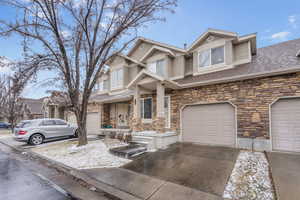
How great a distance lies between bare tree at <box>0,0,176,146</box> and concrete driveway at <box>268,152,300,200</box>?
26.6 ft

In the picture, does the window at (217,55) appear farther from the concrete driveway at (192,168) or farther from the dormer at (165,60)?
the concrete driveway at (192,168)

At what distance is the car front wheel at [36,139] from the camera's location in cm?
957

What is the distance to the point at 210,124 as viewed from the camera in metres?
7.54

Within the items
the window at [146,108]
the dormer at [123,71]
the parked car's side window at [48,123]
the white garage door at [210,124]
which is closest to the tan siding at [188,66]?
the white garage door at [210,124]

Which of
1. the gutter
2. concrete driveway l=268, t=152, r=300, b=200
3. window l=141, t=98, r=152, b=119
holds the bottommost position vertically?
concrete driveway l=268, t=152, r=300, b=200

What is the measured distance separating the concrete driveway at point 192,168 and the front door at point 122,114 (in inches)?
251

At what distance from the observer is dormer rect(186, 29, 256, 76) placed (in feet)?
26.4

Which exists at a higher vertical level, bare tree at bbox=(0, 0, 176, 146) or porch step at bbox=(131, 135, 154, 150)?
bare tree at bbox=(0, 0, 176, 146)

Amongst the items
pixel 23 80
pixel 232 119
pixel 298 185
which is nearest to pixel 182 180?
pixel 298 185

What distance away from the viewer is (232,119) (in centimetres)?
698

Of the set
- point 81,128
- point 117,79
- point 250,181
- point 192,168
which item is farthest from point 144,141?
point 117,79

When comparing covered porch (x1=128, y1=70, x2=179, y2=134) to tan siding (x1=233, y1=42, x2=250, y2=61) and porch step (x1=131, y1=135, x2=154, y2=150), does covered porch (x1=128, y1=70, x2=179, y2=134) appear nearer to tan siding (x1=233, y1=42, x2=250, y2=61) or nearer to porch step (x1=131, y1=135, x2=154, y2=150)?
porch step (x1=131, y1=135, x2=154, y2=150)

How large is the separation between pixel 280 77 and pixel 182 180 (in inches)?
237

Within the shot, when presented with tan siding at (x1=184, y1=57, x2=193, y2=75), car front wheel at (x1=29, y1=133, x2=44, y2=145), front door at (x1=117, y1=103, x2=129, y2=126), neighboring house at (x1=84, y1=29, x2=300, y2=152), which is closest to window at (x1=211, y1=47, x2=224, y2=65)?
neighboring house at (x1=84, y1=29, x2=300, y2=152)
